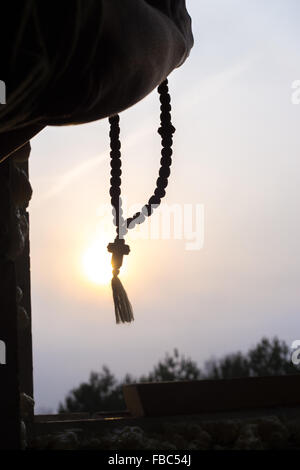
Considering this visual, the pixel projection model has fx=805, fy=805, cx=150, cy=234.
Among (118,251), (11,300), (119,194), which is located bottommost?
(11,300)

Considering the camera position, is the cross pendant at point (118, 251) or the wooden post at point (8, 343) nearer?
the wooden post at point (8, 343)

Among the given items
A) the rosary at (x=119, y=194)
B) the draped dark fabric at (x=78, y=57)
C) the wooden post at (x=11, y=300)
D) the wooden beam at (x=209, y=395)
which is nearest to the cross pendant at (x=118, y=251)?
the rosary at (x=119, y=194)

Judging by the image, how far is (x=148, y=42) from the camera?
162 cm

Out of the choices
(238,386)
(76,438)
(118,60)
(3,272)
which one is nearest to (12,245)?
(3,272)

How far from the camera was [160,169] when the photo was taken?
231 cm

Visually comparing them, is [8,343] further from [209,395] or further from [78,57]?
[209,395]

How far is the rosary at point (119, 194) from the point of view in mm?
2227

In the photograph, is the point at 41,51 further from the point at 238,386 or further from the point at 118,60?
the point at 238,386

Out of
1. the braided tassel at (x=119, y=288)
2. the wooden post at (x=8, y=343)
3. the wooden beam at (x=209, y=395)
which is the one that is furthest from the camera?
the wooden beam at (x=209, y=395)

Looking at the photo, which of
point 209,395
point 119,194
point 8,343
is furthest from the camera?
point 209,395

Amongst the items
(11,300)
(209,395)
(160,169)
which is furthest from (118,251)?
(209,395)

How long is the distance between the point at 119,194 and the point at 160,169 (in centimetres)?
16

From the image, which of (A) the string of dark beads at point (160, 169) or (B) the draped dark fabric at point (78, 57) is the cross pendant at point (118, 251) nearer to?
(A) the string of dark beads at point (160, 169)

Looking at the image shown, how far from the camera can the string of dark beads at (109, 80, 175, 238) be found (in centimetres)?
223
